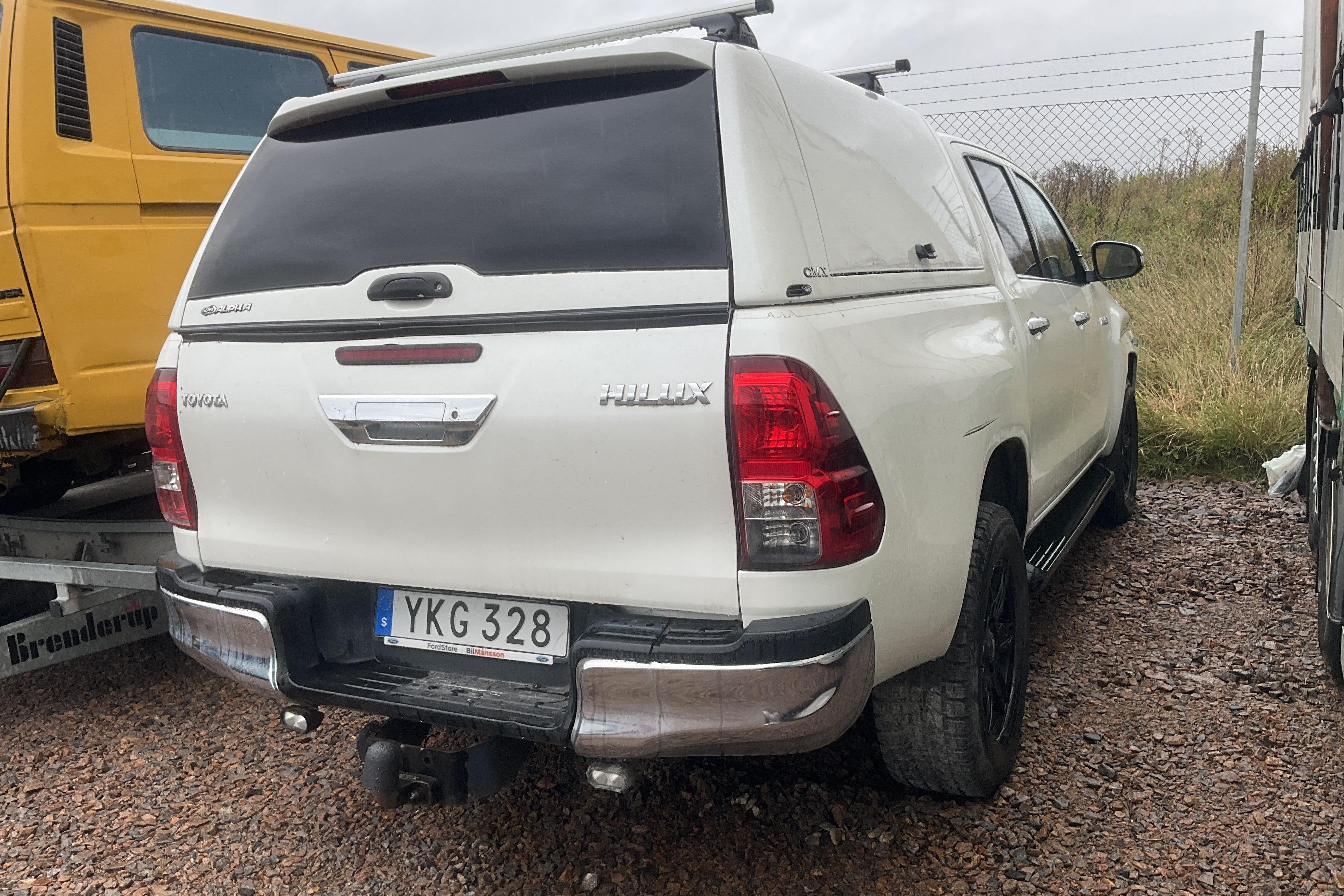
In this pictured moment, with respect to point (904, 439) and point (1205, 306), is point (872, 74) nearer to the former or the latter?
point (904, 439)

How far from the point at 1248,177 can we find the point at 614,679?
6.78 metres

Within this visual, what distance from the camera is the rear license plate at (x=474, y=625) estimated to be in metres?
2.21

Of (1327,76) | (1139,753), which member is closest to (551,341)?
(1139,753)

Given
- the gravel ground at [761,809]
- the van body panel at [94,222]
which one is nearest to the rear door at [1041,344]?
the gravel ground at [761,809]

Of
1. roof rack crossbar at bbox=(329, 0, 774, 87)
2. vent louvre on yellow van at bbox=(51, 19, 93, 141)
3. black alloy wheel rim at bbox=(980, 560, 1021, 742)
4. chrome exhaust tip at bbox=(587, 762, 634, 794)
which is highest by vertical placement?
vent louvre on yellow van at bbox=(51, 19, 93, 141)

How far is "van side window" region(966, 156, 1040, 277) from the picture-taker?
3482 mm

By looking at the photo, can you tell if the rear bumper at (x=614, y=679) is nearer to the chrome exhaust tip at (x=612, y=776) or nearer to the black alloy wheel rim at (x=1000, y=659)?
the chrome exhaust tip at (x=612, y=776)

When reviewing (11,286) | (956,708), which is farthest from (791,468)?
(11,286)

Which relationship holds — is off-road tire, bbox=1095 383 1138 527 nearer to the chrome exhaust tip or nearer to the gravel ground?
the gravel ground

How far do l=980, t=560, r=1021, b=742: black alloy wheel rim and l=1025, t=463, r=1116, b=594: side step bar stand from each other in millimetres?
144

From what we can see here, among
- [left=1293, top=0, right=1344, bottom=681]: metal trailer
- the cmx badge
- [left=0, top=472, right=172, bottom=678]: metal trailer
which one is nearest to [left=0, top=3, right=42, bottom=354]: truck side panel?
[left=0, top=472, right=172, bottom=678]: metal trailer

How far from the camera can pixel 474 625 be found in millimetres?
2283

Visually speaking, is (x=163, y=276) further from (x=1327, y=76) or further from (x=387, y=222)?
(x=1327, y=76)

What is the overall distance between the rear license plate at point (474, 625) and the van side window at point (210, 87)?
8.78ft
